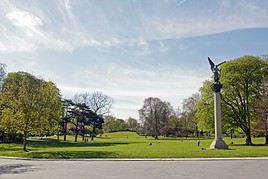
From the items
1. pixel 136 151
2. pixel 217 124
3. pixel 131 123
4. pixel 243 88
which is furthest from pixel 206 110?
pixel 131 123

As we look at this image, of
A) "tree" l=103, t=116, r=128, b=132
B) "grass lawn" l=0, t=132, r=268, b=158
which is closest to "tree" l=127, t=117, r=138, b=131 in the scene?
"tree" l=103, t=116, r=128, b=132

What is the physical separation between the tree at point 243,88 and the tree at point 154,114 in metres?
50.6

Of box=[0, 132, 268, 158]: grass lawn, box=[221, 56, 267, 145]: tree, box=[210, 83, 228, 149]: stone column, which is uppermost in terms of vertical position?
box=[221, 56, 267, 145]: tree

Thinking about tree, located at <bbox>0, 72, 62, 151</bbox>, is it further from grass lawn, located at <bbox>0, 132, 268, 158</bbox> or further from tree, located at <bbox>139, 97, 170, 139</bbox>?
tree, located at <bbox>139, 97, 170, 139</bbox>

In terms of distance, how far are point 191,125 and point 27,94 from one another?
78.1m

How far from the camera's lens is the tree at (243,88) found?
49.1 m

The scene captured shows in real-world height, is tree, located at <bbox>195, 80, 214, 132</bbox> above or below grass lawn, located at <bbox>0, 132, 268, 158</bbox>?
above

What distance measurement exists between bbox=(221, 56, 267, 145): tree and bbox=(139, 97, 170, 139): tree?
50621mm

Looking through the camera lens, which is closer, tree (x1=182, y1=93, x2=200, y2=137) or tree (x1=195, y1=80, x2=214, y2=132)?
tree (x1=195, y1=80, x2=214, y2=132)

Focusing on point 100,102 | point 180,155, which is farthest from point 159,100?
point 180,155

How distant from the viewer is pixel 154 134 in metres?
103

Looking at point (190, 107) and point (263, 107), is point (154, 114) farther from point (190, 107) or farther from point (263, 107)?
point (263, 107)

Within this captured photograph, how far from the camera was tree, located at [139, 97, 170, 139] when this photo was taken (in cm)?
10094

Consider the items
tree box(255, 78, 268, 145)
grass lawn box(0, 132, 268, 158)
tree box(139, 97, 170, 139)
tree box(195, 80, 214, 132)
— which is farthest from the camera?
tree box(139, 97, 170, 139)
